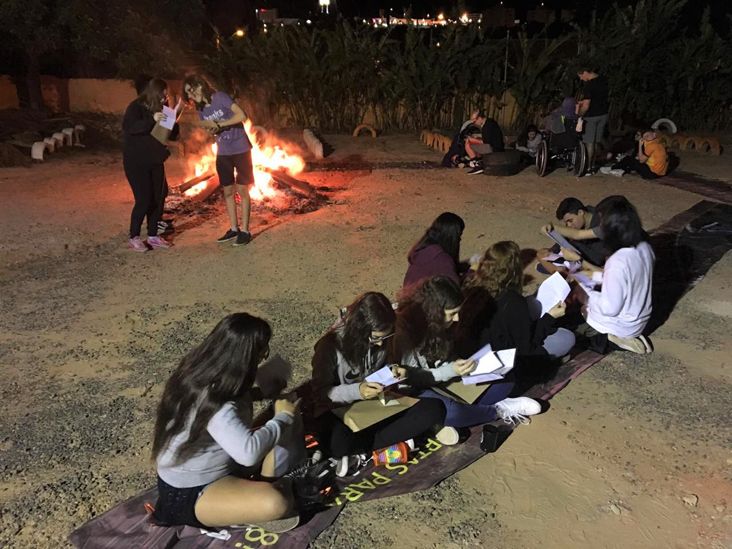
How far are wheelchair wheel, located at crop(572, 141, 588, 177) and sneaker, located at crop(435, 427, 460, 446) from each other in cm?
779

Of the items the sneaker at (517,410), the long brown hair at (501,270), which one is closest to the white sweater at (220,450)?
the sneaker at (517,410)

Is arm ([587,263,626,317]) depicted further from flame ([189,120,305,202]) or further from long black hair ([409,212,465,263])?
flame ([189,120,305,202])

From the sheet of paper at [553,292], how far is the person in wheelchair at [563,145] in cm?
634

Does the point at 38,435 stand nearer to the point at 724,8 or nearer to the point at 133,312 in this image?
the point at 133,312

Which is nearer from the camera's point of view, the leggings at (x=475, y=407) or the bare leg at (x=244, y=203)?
the leggings at (x=475, y=407)

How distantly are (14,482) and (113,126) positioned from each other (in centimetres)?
1222

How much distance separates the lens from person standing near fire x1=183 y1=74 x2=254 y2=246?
654 centimetres

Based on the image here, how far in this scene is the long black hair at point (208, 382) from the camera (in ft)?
9.25

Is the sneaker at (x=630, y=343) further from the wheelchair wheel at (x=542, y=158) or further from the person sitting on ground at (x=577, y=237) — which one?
the wheelchair wheel at (x=542, y=158)

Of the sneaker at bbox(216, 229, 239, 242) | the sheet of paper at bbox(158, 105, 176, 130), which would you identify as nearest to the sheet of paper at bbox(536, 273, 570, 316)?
the sneaker at bbox(216, 229, 239, 242)

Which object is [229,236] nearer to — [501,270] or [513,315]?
[501,270]

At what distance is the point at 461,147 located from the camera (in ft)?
36.7

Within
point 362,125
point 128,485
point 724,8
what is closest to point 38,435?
point 128,485

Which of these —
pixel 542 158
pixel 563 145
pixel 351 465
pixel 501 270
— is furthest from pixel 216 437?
pixel 563 145
